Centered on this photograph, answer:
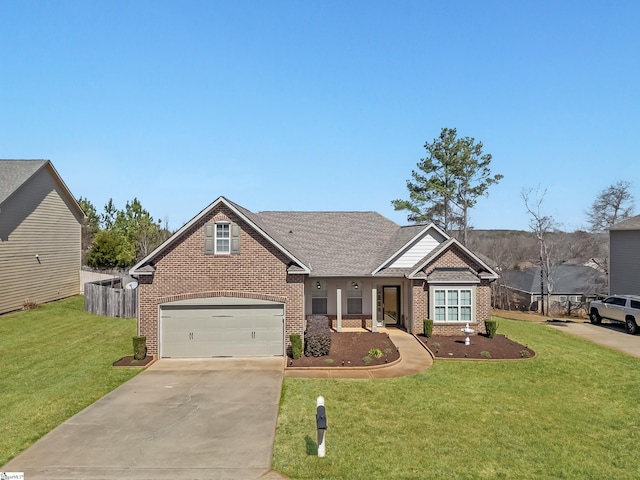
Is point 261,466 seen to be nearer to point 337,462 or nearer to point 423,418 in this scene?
point 337,462

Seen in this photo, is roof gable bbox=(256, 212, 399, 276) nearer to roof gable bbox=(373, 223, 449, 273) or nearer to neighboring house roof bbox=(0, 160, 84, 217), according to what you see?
roof gable bbox=(373, 223, 449, 273)

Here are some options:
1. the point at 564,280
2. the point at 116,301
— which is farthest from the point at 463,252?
the point at 564,280

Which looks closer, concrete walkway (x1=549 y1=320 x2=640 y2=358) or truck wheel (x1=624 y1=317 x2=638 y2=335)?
concrete walkway (x1=549 y1=320 x2=640 y2=358)

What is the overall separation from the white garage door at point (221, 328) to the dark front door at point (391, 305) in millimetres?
8827

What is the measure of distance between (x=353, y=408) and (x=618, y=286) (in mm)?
28755

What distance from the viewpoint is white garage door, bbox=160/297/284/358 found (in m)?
16.8

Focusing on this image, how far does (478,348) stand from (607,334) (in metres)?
11.1

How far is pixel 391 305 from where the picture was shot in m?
24.1

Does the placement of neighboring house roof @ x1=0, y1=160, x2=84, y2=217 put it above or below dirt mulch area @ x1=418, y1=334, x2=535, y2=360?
above

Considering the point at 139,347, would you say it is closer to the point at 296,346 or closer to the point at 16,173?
the point at 296,346

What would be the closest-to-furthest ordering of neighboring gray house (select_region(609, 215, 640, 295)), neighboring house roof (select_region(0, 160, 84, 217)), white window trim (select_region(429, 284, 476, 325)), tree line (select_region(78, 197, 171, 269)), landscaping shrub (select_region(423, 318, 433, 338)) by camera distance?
landscaping shrub (select_region(423, 318, 433, 338))
white window trim (select_region(429, 284, 476, 325))
neighboring house roof (select_region(0, 160, 84, 217))
neighboring gray house (select_region(609, 215, 640, 295))
tree line (select_region(78, 197, 171, 269))

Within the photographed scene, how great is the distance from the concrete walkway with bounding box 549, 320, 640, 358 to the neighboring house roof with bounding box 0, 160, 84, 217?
34.8 meters

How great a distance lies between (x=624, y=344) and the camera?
67.0ft

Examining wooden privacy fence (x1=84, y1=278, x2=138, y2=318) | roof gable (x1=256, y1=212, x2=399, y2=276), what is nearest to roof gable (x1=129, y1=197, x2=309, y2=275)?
roof gable (x1=256, y1=212, x2=399, y2=276)
